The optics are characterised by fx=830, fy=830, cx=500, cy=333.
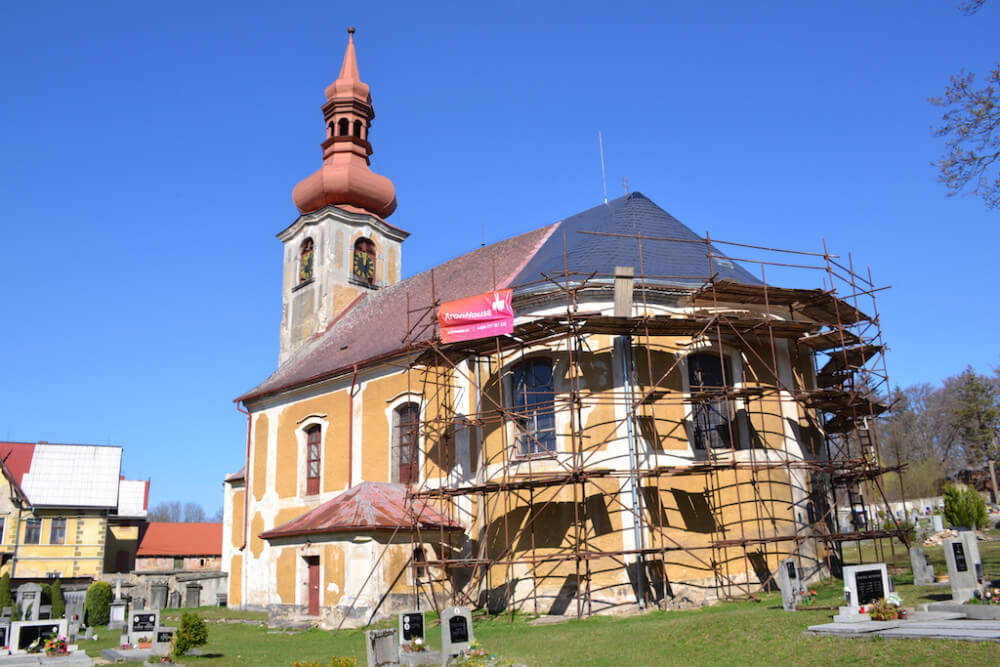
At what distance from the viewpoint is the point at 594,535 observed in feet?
60.6

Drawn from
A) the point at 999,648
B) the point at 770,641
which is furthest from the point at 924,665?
the point at 770,641

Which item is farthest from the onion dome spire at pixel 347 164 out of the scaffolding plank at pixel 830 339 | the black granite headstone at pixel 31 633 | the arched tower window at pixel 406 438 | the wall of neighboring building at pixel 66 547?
the black granite headstone at pixel 31 633

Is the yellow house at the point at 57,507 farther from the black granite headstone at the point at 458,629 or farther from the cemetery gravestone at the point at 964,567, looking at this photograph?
the cemetery gravestone at the point at 964,567

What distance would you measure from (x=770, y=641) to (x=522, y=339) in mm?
9834

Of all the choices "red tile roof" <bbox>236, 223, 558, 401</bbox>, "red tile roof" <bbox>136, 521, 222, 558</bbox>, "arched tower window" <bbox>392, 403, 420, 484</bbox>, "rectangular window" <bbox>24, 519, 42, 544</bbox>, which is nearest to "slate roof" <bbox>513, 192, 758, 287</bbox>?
"red tile roof" <bbox>236, 223, 558, 401</bbox>

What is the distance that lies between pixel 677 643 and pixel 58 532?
35193 millimetres

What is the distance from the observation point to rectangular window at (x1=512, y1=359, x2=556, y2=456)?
19781 mm

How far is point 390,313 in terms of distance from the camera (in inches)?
1133

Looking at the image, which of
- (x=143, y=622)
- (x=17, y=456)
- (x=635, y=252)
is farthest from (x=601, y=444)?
(x=17, y=456)

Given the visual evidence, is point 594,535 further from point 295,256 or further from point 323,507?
point 295,256

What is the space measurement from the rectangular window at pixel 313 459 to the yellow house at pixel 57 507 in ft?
56.8

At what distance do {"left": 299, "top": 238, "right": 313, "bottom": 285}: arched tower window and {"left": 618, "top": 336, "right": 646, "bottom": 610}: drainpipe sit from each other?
18.8 meters

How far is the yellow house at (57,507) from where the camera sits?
3753 cm

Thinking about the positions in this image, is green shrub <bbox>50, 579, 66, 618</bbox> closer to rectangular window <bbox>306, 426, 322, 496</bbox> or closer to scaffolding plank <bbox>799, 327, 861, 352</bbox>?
rectangular window <bbox>306, 426, 322, 496</bbox>
